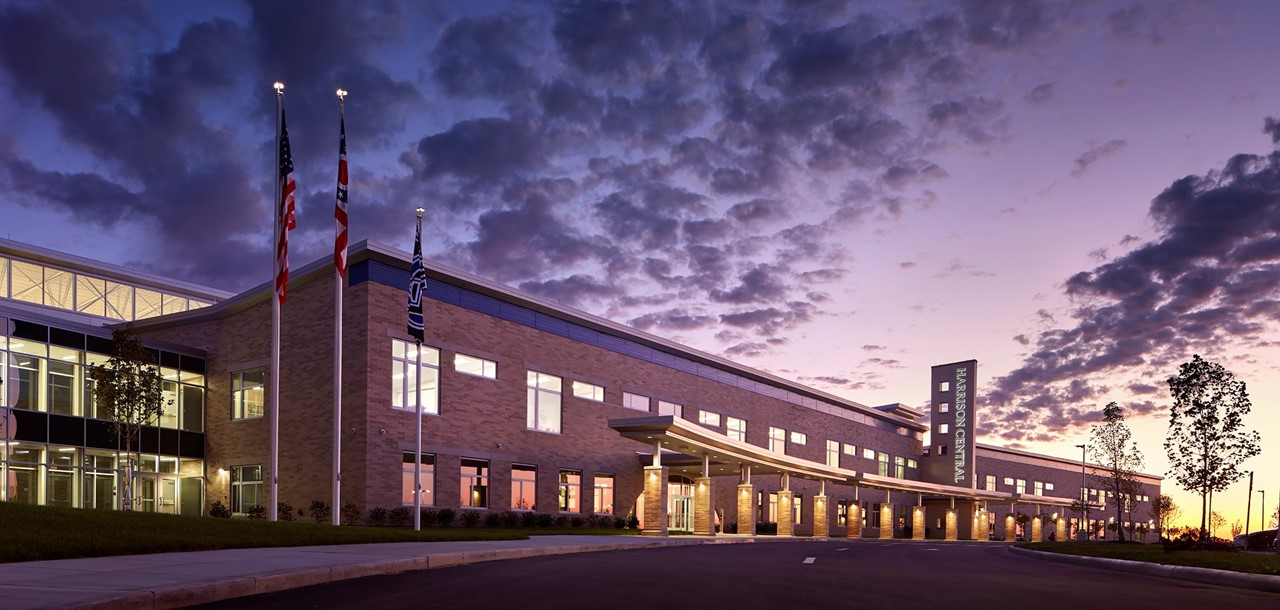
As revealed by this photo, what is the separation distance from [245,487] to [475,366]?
10.5m

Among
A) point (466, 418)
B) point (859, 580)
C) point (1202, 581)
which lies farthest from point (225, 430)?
point (1202, 581)

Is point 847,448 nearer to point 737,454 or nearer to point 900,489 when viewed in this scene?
point 900,489

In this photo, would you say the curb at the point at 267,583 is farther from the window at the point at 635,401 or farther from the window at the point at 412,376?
the window at the point at 635,401

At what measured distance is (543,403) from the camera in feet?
148

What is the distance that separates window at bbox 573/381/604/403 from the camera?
47.6m

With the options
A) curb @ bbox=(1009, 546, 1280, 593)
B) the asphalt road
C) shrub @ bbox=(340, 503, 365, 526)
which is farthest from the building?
curb @ bbox=(1009, 546, 1280, 593)

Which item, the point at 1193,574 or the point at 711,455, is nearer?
the point at 1193,574

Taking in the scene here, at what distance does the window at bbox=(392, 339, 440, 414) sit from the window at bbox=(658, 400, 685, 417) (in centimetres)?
1755

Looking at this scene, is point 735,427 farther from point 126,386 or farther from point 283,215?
point 283,215

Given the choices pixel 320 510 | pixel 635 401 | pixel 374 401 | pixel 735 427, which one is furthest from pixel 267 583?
pixel 735 427

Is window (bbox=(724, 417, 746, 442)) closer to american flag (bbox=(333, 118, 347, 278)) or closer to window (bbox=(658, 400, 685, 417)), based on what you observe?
window (bbox=(658, 400, 685, 417))

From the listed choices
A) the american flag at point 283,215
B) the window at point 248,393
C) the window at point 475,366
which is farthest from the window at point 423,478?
the american flag at point 283,215

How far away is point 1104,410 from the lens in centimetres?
5769

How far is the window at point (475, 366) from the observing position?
40688mm
